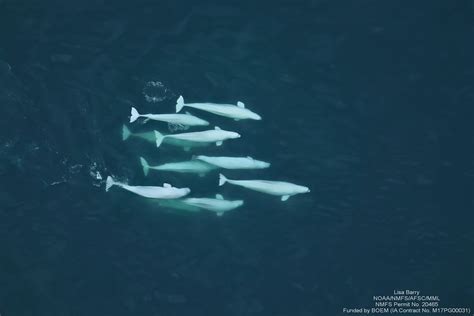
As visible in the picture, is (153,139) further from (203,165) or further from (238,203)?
(238,203)

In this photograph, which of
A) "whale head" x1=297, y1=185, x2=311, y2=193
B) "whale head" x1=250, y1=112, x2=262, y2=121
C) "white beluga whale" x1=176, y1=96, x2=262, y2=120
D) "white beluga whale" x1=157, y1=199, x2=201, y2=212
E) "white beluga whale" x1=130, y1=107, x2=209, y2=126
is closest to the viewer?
"white beluga whale" x1=130, y1=107, x2=209, y2=126

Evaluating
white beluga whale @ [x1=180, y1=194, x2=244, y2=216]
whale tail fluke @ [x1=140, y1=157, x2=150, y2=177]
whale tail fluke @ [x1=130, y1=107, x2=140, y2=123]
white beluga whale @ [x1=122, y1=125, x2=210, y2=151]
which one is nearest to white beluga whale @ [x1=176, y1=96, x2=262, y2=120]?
white beluga whale @ [x1=122, y1=125, x2=210, y2=151]

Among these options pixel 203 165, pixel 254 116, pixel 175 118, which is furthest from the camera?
pixel 203 165

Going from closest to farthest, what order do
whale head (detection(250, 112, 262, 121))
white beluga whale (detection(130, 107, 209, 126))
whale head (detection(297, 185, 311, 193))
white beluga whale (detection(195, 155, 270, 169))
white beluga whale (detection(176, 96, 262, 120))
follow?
1. white beluga whale (detection(130, 107, 209, 126))
2. white beluga whale (detection(176, 96, 262, 120))
3. whale head (detection(250, 112, 262, 121))
4. white beluga whale (detection(195, 155, 270, 169))
5. whale head (detection(297, 185, 311, 193))

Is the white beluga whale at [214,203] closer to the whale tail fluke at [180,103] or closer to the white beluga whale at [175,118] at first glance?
the white beluga whale at [175,118]

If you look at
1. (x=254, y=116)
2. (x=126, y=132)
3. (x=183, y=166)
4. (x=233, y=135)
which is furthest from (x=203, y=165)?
(x=126, y=132)

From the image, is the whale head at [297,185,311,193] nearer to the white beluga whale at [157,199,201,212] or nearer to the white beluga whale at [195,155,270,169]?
the white beluga whale at [195,155,270,169]

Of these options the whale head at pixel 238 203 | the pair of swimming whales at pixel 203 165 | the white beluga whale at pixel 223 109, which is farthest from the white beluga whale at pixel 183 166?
the white beluga whale at pixel 223 109
